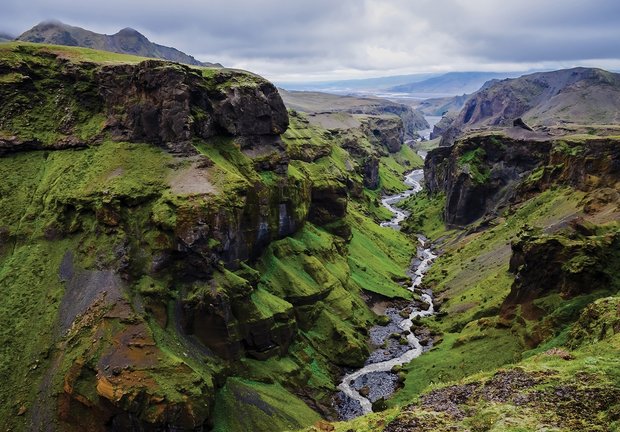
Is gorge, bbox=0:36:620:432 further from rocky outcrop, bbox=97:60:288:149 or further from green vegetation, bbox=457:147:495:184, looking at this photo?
green vegetation, bbox=457:147:495:184

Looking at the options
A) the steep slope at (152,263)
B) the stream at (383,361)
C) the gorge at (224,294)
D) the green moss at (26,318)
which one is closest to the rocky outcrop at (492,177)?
the gorge at (224,294)

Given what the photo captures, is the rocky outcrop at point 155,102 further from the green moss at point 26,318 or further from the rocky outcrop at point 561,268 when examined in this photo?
the rocky outcrop at point 561,268

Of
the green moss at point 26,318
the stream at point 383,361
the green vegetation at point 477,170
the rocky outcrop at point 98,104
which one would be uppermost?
the rocky outcrop at point 98,104

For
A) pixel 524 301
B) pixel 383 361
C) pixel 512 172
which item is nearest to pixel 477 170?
pixel 512 172

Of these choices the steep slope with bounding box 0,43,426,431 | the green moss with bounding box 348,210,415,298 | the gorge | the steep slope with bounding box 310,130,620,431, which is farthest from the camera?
the green moss with bounding box 348,210,415,298

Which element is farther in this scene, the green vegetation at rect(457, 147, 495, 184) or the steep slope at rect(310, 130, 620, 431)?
the green vegetation at rect(457, 147, 495, 184)

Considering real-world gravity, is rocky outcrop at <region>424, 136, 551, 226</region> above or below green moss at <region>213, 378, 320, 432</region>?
above

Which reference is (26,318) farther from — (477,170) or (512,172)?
(512,172)

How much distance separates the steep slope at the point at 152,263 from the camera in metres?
66.8

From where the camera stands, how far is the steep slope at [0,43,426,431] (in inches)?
2630

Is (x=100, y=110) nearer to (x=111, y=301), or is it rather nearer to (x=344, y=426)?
(x=111, y=301)

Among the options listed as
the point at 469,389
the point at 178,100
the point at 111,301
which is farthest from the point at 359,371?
the point at 178,100

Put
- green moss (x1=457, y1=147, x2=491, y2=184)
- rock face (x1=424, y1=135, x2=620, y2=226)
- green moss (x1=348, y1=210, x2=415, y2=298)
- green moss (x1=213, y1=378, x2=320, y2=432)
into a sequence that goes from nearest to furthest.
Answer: green moss (x1=213, y1=378, x2=320, y2=432), green moss (x1=348, y1=210, x2=415, y2=298), rock face (x1=424, y1=135, x2=620, y2=226), green moss (x1=457, y1=147, x2=491, y2=184)

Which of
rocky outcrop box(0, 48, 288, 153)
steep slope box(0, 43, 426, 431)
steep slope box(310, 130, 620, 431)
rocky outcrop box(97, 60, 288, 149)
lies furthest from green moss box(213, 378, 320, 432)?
rocky outcrop box(97, 60, 288, 149)
